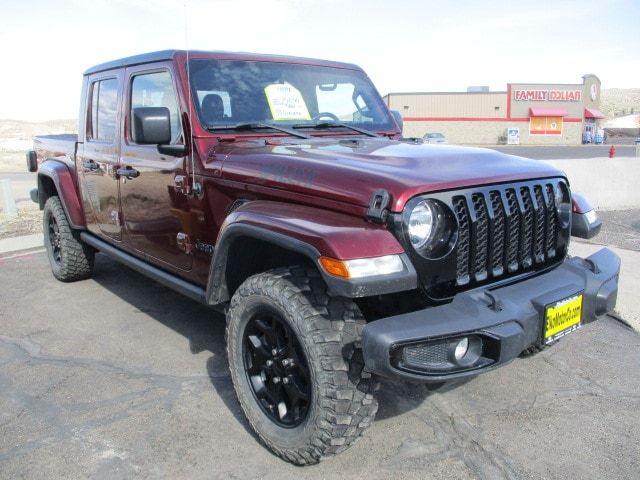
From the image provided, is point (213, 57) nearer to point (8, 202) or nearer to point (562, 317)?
point (562, 317)

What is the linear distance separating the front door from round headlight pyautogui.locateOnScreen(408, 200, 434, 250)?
4.96ft

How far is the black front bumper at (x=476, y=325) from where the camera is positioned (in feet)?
7.20

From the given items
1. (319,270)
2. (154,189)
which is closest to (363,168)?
(319,270)

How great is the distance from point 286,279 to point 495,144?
49.5 meters

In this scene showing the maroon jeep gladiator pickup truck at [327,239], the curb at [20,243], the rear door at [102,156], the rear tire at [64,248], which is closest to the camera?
the maroon jeep gladiator pickup truck at [327,239]

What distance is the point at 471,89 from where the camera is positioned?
1986 inches

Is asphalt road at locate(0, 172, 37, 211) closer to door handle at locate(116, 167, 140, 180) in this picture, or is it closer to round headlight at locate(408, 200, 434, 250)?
door handle at locate(116, 167, 140, 180)

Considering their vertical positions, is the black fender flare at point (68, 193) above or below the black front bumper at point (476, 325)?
above

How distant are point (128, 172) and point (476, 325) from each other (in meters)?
2.73

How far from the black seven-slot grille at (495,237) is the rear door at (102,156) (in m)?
2.71

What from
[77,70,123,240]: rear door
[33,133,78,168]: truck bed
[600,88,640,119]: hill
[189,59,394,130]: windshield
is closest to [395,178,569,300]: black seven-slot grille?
[189,59,394,130]: windshield

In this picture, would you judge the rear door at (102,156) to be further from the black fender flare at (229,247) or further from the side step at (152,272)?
the black fender flare at (229,247)

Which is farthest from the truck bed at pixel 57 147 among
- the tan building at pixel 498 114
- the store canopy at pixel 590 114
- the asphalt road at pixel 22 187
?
the store canopy at pixel 590 114

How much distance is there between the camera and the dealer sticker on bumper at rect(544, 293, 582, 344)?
256 centimetres
